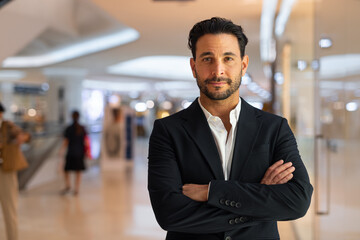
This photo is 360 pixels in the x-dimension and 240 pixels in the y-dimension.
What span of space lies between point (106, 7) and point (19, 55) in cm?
1172

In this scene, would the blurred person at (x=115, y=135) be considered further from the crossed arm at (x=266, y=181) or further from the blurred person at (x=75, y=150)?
the crossed arm at (x=266, y=181)

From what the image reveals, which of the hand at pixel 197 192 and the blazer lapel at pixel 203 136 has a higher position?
the blazer lapel at pixel 203 136

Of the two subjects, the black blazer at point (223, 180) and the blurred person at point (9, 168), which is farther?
the blurred person at point (9, 168)

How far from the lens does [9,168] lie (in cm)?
500

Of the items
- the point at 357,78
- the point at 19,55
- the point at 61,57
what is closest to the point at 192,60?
the point at 357,78

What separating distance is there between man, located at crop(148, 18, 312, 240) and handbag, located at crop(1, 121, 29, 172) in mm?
3707

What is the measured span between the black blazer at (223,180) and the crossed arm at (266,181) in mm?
22

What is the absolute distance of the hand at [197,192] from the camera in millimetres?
1685

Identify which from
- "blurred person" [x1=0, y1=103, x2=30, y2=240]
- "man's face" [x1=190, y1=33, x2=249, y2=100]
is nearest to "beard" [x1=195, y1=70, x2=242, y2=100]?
"man's face" [x1=190, y1=33, x2=249, y2=100]

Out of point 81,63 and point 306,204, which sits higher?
point 81,63

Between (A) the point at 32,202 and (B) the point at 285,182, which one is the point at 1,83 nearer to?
(A) the point at 32,202

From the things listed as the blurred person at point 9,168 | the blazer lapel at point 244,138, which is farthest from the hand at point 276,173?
the blurred person at point 9,168

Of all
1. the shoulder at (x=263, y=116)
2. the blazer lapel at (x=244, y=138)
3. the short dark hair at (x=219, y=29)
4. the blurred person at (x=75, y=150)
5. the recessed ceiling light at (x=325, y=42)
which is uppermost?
the recessed ceiling light at (x=325, y=42)

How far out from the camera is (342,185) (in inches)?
127
